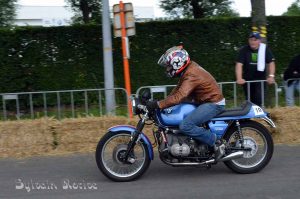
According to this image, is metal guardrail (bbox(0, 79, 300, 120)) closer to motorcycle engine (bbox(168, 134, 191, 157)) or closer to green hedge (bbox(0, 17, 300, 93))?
motorcycle engine (bbox(168, 134, 191, 157))

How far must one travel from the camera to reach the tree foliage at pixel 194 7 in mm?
16547

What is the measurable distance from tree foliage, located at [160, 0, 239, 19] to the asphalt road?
9717 millimetres

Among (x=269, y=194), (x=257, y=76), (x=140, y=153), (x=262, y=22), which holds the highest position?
(x=262, y=22)

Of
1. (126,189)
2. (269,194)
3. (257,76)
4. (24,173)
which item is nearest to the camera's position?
(269,194)

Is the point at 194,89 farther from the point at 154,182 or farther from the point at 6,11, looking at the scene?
the point at 6,11

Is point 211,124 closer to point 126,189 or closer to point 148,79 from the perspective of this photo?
point 126,189

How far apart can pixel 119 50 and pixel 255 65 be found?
5.27 m

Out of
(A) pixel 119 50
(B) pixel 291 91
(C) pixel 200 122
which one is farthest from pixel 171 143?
(A) pixel 119 50

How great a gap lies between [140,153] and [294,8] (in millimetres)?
22183

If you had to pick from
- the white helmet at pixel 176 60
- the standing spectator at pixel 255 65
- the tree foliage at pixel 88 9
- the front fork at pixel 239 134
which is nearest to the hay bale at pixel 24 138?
the white helmet at pixel 176 60

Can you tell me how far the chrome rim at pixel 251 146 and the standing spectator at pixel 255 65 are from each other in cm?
225

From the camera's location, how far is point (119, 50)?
13.6 metres

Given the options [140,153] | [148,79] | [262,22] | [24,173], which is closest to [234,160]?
[140,153]

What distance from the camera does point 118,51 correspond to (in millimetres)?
13578
